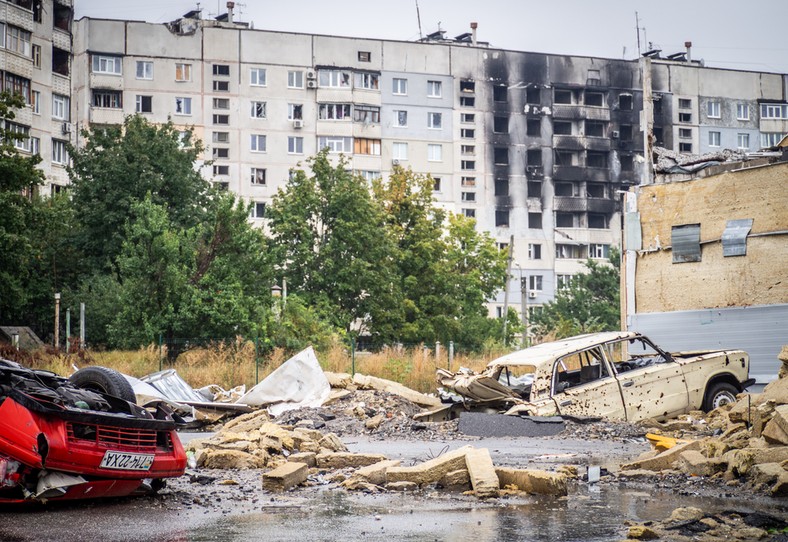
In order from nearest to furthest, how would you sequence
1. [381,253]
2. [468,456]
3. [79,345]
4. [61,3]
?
[468,456], [79,345], [381,253], [61,3]

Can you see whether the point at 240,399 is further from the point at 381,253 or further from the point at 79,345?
the point at 381,253

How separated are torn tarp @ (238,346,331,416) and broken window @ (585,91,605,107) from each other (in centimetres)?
7793

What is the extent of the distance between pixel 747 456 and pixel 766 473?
706 millimetres

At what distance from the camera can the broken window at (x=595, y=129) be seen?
9694 centimetres

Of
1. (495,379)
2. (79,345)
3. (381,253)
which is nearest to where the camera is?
(495,379)

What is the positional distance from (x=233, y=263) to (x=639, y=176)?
2526 inches

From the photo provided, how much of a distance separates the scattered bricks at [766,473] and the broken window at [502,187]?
274ft

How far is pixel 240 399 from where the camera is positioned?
23.3 meters

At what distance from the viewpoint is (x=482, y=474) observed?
35.6 feet

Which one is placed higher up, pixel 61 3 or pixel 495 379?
pixel 61 3

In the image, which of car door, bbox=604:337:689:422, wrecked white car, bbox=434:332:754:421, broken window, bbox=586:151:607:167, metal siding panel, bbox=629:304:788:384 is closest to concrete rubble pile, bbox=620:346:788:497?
wrecked white car, bbox=434:332:754:421

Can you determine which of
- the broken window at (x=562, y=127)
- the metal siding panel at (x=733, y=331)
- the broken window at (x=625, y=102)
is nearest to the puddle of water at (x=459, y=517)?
the metal siding panel at (x=733, y=331)

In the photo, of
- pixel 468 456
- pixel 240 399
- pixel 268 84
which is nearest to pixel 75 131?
pixel 268 84

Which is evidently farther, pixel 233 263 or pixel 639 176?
pixel 639 176
